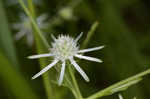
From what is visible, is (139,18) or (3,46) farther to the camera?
(139,18)

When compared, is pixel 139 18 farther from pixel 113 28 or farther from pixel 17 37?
pixel 17 37

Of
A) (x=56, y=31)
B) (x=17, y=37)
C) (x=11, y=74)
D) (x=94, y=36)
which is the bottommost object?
(x=11, y=74)

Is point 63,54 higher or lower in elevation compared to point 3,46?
lower

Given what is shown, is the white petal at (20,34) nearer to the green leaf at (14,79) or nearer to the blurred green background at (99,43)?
the blurred green background at (99,43)

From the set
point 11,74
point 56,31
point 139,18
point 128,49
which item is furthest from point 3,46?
point 139,18

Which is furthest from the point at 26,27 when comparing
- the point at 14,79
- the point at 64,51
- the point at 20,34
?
the point at 64,51

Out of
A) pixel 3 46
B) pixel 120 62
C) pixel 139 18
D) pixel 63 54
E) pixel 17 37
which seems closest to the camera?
pixel 63 54

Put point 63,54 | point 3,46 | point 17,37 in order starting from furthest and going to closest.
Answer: point 17,37 → point 3,46 → point 63,54

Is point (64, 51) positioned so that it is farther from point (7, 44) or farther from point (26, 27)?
point (26, 27)
